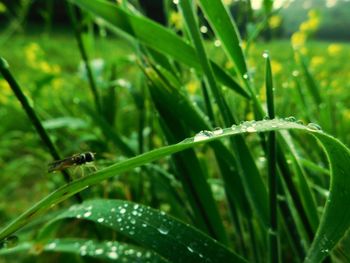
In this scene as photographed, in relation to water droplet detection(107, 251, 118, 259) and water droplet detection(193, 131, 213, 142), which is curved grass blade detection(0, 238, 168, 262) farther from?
water droplet detection(193, 131, 213, 142)

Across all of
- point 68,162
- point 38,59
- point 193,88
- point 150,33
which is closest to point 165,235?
point 68,162

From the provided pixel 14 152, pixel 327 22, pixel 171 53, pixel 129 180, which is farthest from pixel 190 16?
pixel 327 22

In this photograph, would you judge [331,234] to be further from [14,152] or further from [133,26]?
[14,152]

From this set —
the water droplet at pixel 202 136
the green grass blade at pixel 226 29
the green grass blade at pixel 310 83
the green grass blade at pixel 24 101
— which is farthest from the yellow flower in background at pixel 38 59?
the water droplet at pixel 202 136

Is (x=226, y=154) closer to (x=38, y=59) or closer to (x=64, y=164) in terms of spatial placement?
(x=64, y=164)

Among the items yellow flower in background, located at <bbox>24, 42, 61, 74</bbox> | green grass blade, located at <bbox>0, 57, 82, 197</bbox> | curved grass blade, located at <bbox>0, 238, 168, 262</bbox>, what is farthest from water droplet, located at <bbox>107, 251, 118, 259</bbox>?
yellow flower in background, located at <bbox>24, 42, 61, 74</bbox>
